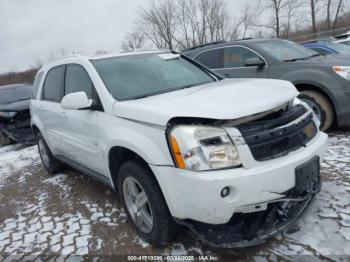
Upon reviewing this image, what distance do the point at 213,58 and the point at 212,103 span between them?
438cm

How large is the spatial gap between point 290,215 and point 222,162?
32.5 inches

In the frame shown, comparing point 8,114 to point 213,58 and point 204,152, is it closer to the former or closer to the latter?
point 213,58

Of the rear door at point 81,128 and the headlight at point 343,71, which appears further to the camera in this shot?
the headlight at point 343,71

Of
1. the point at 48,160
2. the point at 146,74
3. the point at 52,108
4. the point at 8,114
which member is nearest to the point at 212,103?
the point at 146,74

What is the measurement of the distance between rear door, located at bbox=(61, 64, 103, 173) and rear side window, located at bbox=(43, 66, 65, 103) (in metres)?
0.21

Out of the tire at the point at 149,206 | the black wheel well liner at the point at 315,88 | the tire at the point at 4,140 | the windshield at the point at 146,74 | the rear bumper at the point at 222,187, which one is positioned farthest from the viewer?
the tire at the point at 4,140

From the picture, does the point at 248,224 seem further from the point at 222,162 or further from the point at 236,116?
the point at 236,116

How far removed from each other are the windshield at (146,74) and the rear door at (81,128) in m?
0.24

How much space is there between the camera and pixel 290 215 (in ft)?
8.48

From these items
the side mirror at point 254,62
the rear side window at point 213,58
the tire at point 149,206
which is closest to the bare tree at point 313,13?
the rear side window at point 213,58

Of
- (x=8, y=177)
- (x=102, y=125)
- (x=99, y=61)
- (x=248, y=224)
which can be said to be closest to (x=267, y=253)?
(x=248, y=224)

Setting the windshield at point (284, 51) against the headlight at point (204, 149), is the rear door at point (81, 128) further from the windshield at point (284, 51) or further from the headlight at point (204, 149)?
the windshield at point (284, 51)

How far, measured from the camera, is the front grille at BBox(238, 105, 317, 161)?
2.31 meters

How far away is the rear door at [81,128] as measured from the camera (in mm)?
3355
